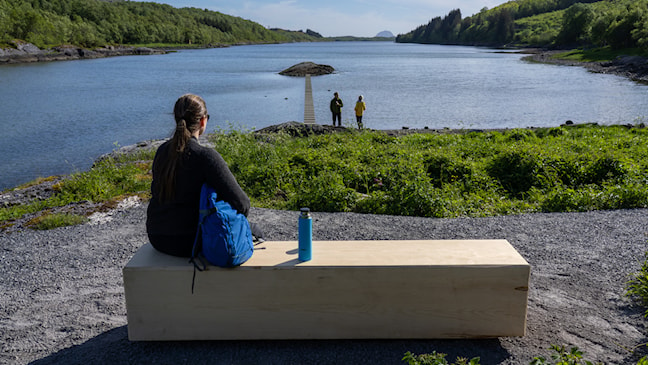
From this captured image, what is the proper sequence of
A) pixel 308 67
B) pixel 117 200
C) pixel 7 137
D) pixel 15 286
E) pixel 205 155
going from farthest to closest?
pixel 308 67 < pixel 7 137 < pixel 117 200 < pixel 15 286 < pixel 205 155

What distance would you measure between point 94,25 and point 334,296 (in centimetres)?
14325

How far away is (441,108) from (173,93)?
73.4 ft

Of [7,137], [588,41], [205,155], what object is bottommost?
[7,137]

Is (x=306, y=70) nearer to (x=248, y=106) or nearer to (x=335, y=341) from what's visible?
(x=248, y=106)

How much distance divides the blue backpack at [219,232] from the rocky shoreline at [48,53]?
82.1 metres

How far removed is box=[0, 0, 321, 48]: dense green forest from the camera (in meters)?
90.2

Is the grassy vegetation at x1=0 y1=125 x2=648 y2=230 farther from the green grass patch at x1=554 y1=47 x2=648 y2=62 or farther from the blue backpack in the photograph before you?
the green grass patch at x1=554 y1=47 x2=648 y2=62

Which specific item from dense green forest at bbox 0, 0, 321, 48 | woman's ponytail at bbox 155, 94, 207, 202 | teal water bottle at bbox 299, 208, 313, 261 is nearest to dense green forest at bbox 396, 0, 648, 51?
teal water bottle at bbox 299, 208, 313, 261

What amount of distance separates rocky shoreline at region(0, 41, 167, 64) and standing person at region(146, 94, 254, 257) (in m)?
81.7

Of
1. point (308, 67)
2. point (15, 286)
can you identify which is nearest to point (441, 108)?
point (15, 286)

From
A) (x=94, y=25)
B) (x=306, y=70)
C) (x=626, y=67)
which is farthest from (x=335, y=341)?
(x=94, y=25)

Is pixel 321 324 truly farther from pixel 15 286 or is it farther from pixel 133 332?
pixel 15 286

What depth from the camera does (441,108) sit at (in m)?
29.7

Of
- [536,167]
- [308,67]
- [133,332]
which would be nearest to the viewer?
[133,332]
